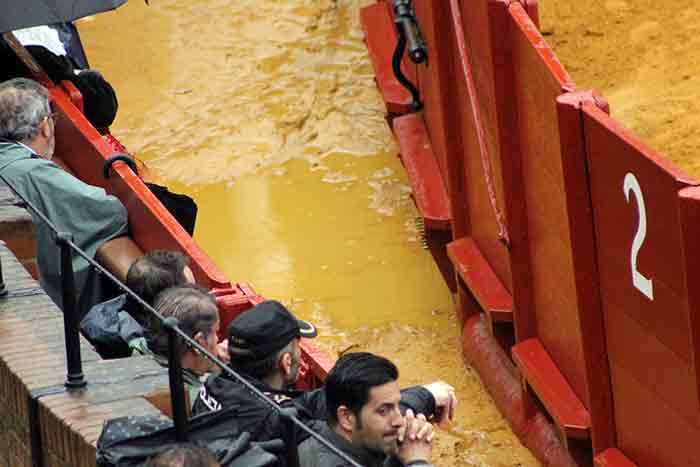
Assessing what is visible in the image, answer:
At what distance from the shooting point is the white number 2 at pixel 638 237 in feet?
18.9

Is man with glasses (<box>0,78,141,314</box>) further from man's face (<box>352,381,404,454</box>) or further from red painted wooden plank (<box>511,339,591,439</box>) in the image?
man's face (<box>352,381,404,454</box>)

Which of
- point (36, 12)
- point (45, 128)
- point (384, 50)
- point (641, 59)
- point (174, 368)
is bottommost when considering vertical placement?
point (641, 59)

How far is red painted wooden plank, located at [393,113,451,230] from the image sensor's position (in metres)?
9.05

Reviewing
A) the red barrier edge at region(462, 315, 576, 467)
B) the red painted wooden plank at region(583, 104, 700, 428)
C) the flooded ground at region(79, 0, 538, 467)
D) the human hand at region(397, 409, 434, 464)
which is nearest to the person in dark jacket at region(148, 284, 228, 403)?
the human hand at region(397, 409, 434, 464)

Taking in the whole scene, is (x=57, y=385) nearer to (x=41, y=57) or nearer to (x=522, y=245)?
(x=522, y=245)

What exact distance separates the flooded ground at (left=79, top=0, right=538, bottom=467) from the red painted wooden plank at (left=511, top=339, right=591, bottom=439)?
43 cm

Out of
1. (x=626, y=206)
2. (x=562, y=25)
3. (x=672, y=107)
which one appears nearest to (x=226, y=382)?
(x=626, y=206)

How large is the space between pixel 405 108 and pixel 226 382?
5.54 m

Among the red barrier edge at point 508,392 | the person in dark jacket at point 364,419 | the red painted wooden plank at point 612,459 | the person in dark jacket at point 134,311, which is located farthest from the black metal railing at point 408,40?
the person in dark jacket at point 364,419

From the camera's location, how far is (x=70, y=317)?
536cm

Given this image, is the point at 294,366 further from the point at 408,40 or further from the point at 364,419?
the point at 408,40

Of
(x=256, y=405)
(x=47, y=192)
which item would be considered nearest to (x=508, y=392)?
(x=47, y=192)

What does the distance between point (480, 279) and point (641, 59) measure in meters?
3.14

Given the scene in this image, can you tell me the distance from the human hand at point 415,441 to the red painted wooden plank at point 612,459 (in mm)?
1877
